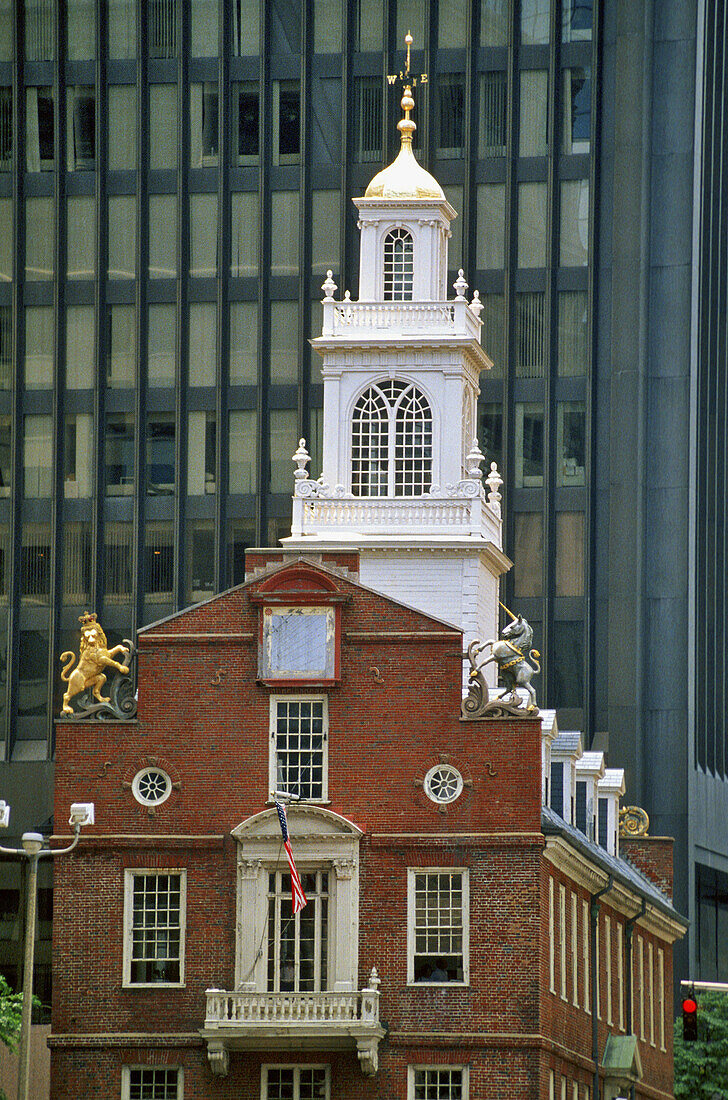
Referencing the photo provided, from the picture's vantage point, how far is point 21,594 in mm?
116562

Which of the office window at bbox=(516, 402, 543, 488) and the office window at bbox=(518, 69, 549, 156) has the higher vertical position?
the office window at bbox=(518, 69, 549, 156)

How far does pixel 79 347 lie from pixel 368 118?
51.7 feet

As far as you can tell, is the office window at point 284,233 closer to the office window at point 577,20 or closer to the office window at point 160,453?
the office window at point 160,453

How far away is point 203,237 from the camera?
118 m

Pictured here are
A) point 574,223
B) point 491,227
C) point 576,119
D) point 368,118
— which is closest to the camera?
point 574,223

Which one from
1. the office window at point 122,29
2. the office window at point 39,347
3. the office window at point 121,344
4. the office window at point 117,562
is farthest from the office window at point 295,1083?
the office window at point 122,29

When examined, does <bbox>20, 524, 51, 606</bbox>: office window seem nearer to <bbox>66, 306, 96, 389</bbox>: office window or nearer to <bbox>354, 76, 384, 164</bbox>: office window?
<bbox>66, 306, 96, 389</bbox>: office window

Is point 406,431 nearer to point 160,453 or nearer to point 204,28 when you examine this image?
point 160,453

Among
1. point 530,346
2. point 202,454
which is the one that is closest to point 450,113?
point 530,346

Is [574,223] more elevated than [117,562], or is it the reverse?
[574,223]

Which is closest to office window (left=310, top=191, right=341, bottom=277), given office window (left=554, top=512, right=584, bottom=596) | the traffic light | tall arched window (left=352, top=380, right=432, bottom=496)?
office window (left=554, top=512, right=584, bottom=596)

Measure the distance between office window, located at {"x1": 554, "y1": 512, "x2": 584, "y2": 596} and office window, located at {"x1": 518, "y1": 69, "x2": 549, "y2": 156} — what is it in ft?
50.9

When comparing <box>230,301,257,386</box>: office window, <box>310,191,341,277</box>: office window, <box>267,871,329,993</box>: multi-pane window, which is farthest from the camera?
<box>230,301,257,386</box>: office window

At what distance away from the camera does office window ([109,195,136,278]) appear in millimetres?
118750
